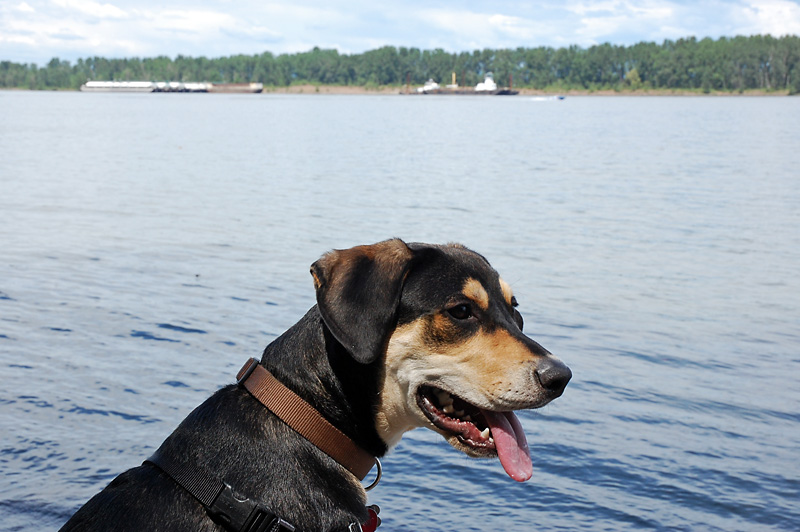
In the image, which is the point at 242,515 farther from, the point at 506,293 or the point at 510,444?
the point at 506,293

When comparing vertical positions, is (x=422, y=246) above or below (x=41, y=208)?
above

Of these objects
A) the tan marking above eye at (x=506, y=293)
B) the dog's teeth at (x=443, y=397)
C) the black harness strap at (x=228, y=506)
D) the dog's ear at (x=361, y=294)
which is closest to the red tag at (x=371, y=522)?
the black harness strap at (x=228, y=506)

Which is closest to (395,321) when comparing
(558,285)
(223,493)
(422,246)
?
(422,246)

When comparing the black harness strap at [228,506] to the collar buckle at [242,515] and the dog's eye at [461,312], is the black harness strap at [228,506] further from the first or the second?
the dog's eye at [461,312]

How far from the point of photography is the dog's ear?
4180 millimetres

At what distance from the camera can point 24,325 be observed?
524 inches

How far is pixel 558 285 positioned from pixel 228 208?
13.3 meters

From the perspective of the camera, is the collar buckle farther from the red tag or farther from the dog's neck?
the dog's neck

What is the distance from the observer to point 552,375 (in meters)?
4.38

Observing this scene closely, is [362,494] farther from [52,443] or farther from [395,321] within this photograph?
[52,443]

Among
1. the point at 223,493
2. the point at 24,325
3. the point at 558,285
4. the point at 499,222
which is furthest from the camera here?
the point at 499,222

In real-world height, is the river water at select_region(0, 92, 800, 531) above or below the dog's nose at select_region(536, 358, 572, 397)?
below

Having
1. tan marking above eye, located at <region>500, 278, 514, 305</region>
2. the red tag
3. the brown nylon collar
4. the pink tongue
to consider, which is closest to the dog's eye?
tan marking above eye, located at <region>500, 278, 514, 305</region>

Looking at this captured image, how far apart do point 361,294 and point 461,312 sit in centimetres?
61
